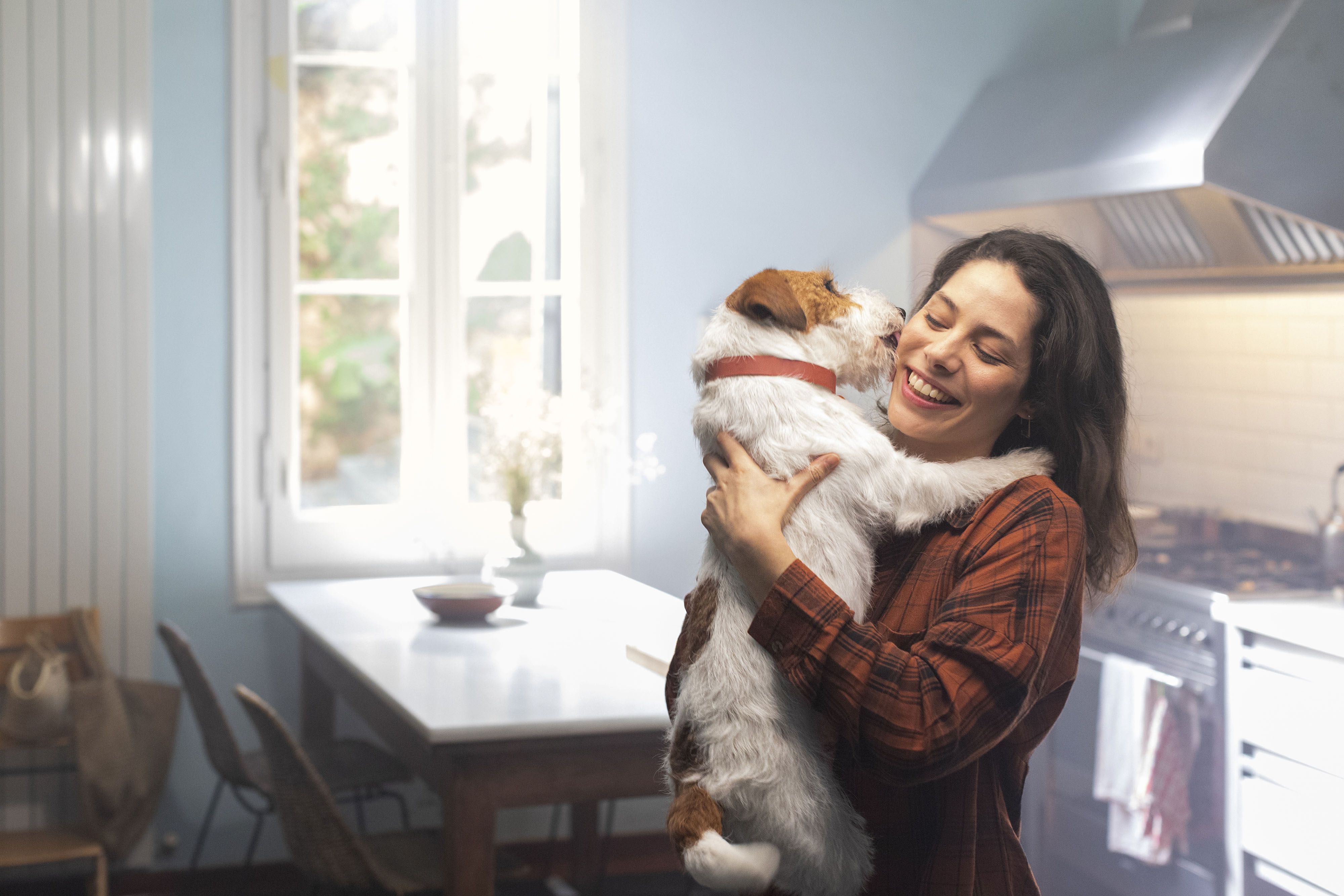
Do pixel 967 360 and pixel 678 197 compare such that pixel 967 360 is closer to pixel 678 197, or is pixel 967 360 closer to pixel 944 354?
pixel 944 354

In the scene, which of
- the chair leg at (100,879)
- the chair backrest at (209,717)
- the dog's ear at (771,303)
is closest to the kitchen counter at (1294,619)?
the dog's ear at (771,303)

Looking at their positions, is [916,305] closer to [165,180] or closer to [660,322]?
[660,322]

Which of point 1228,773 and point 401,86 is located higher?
point 401,86

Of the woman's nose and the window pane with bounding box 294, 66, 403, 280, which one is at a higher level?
the window pane with bounding box 294, 66, 403, 280

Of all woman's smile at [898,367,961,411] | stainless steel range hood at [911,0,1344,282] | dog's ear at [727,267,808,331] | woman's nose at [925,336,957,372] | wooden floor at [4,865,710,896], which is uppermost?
stainless steel range hood at [911,0,1344,282]

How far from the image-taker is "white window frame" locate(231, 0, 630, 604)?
349cm

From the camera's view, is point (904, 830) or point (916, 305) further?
point (916, 305)

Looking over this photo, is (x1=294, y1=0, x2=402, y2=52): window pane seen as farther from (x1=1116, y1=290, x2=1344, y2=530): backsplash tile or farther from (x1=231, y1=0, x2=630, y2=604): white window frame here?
(x1=1116, y1=290, x2=1344, y2=530): backsplash tile

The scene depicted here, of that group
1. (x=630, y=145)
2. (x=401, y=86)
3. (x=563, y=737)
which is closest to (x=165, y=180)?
(x=401, y=86)

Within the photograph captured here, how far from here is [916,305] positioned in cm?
135

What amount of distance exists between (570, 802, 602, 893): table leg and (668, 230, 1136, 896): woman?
214cm

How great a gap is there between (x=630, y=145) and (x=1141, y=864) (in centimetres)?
258

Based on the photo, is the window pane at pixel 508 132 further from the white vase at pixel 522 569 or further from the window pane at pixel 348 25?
the white vase at pixel 522 569

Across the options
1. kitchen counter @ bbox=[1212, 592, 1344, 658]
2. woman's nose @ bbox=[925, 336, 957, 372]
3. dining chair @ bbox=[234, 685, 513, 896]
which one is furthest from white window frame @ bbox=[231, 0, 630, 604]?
woman's nose @ bbox=[925, 336, 957, 372]
